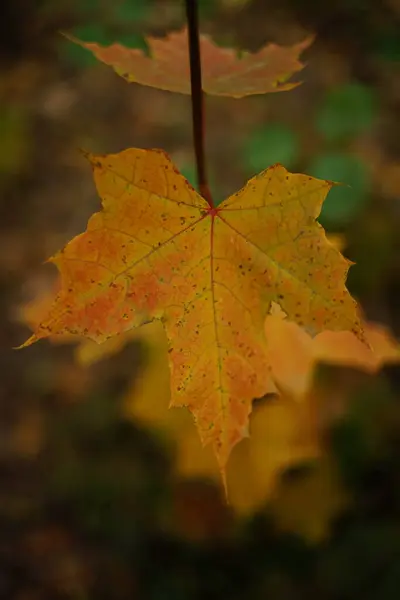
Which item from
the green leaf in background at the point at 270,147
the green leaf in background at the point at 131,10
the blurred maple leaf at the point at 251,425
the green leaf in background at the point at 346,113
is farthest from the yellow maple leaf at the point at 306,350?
the green leaf in background at the point at 131,10

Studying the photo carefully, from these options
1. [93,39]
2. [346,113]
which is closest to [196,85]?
[346,113]

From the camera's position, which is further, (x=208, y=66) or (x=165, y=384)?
(x=165, y=384)

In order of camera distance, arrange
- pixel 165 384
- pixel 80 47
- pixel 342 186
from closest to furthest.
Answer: pixel 165 384
pixel 342 186
pixel 80 47

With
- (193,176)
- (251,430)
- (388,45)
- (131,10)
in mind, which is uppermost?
(131,10)

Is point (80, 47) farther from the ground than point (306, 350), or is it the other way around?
point (80, 47)

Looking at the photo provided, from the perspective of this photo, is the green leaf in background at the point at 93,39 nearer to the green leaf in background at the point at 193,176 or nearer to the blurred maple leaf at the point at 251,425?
the green leaf in background at the point at 193,176

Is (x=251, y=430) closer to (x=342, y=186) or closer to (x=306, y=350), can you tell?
(x=306, y=350)

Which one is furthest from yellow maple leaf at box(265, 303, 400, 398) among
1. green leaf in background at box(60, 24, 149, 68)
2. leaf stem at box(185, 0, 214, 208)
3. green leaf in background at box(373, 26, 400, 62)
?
green leaf in background at box(60, 24, 149, 68)

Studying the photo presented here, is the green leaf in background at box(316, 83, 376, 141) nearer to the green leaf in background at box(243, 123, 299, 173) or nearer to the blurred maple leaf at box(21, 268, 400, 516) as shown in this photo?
the green leaf in background at box(243, 123, 299, 173)
